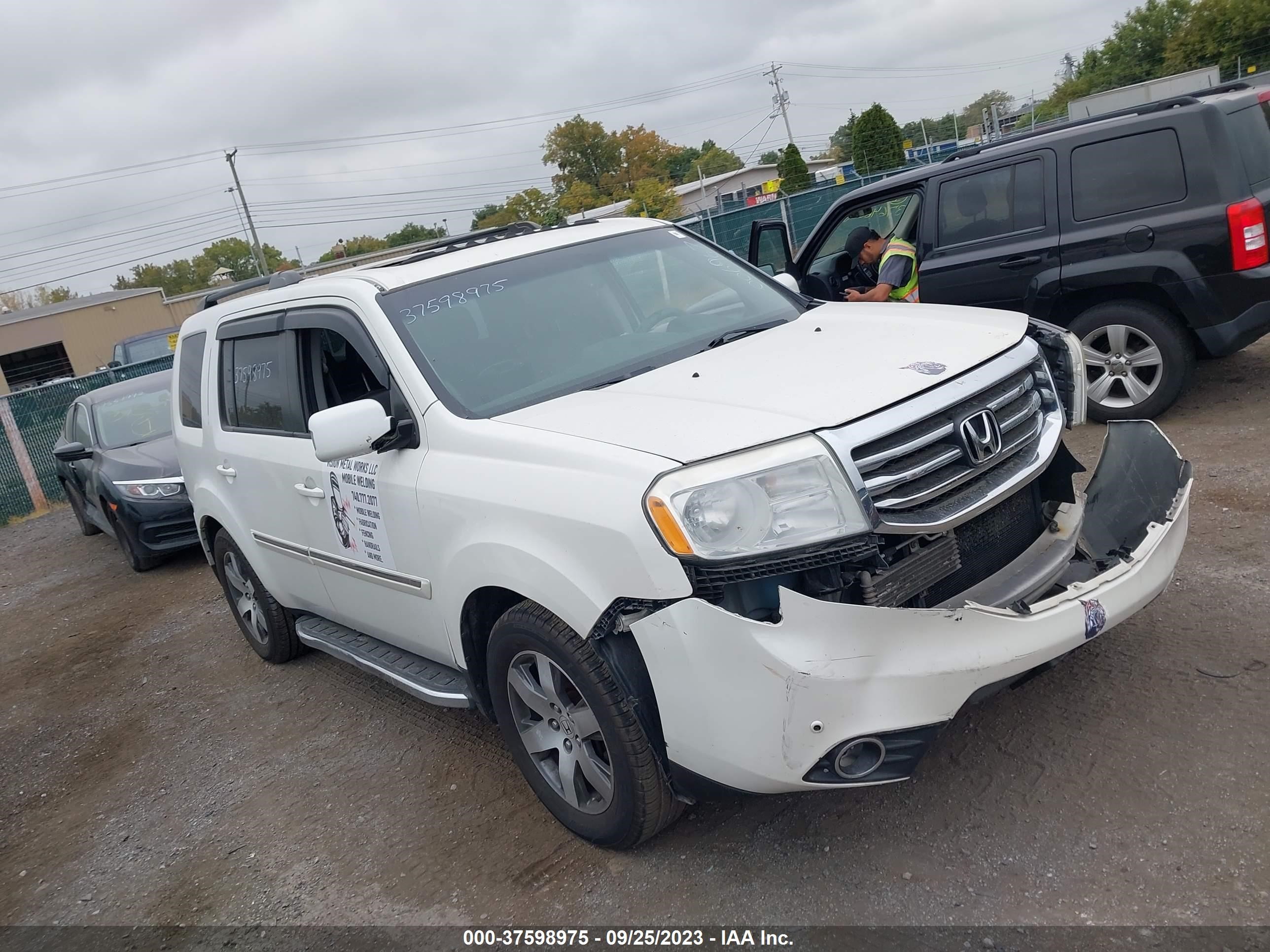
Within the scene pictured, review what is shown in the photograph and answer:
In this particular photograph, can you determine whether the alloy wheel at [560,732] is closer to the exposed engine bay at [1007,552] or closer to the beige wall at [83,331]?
the exposed engine bay at [1007,552]

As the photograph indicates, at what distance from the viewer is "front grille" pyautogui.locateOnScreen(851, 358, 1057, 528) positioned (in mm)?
2691

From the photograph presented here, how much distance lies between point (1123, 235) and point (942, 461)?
419 centimetres

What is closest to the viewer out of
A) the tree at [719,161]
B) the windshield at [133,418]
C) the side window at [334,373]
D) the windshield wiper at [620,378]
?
the windshield wiper at [620,378]

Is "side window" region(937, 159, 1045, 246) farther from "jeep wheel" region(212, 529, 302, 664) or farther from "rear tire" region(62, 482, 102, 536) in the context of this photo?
"rear tire" region(62, 482, 102, 536)

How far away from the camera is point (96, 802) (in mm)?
4660

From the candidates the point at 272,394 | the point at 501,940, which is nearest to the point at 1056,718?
the point at 501,940

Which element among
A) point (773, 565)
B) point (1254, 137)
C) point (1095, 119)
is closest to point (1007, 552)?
Answer: point (773, 565)

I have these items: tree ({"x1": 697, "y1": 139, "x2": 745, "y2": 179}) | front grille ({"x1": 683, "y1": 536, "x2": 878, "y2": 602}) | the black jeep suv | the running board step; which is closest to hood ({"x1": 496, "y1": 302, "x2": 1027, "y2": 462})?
front grille ({"x1": 683, "y1": 536, "x2": 878, "y2": 602})

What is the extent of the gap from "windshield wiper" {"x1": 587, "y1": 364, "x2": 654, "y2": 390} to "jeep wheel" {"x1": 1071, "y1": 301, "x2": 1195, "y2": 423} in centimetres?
372

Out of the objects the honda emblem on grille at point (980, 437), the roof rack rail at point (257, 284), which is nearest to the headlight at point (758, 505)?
the honda emblem on grille at point (980, 437)

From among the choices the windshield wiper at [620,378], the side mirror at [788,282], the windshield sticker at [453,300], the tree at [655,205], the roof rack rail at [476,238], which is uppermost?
the tree at [655,205]

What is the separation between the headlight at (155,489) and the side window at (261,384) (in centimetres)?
405

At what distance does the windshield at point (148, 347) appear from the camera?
20.8 meters

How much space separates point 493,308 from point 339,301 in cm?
61
